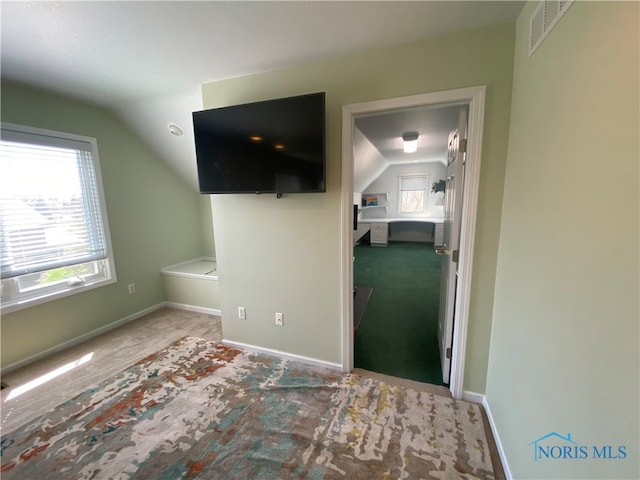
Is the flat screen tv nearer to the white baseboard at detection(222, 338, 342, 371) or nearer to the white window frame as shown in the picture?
the white baseboard at detection(222, 338, 342, 371)

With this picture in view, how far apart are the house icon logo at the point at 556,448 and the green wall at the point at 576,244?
18mm

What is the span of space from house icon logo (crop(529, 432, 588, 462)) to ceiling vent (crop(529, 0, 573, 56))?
1525mm

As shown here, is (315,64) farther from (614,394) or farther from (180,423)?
(180,423)

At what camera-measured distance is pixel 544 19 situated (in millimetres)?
1061

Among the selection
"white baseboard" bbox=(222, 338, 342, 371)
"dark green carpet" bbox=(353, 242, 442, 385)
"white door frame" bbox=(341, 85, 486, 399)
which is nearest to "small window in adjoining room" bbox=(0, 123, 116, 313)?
"white baseboard" bbox=(222, 338, 342, 371)

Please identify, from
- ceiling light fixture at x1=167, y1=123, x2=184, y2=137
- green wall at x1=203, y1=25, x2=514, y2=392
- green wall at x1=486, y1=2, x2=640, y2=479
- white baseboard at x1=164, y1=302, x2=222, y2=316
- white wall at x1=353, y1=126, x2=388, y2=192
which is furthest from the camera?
white wall at x1=353, y1=126, x2=388, y2=192

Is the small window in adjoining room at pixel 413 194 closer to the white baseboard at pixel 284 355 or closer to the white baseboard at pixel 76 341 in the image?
the white baseboard at pixel 284 355

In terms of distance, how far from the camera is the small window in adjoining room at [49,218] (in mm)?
2113

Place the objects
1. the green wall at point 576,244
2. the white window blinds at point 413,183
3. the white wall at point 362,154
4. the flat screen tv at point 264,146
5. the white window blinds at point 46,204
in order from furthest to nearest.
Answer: the white window blinds at point 413,183 → the white wall at point 362,154 → the white window blinds at point 46,204 → the flat screen tv at point 264,146 → the green wall at point 576,244

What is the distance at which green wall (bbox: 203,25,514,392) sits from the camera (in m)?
1.47

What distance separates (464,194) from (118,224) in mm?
3536

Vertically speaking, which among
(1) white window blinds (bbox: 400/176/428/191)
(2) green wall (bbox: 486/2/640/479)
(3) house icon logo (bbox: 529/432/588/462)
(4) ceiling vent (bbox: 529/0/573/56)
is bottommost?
(3) house icon logo (bbox: 529/432/588/462)

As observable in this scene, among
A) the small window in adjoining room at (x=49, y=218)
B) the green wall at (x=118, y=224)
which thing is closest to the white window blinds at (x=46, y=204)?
the small window in adjoining room at (x=49, y=218)

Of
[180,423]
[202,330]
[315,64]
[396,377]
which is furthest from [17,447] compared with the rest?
[315,64]
